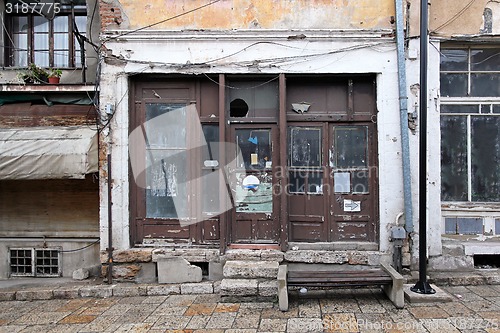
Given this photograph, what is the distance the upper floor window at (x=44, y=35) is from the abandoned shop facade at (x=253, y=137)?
1.45m

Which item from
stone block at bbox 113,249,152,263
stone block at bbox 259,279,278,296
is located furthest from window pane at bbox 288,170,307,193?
stone block at bbox 113,249,152,263

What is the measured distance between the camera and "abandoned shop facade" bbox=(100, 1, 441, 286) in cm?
670

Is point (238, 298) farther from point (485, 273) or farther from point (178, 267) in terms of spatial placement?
point (485, 273)

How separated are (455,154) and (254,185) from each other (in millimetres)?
3654

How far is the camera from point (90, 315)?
18.4 feet

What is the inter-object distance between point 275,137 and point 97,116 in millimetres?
3142

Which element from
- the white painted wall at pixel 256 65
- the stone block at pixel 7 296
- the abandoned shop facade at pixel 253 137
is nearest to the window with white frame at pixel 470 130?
the abandoned shop facade at pixel 253 137

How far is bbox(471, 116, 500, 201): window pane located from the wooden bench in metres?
2.73

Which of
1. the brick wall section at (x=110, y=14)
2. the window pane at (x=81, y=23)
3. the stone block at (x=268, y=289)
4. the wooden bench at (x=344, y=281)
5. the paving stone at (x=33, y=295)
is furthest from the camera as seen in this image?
the window pane at (x=81, y=23)

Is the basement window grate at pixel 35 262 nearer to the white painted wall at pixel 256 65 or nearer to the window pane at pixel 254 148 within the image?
the white painted wall at pixel 256 65

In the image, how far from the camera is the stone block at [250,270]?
626 cm

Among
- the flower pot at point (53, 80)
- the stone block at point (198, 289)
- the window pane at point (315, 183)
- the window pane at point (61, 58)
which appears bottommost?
the stone block at point (198, 289)

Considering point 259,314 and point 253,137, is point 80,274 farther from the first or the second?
point 253,137

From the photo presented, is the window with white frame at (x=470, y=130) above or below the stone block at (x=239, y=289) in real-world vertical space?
above
